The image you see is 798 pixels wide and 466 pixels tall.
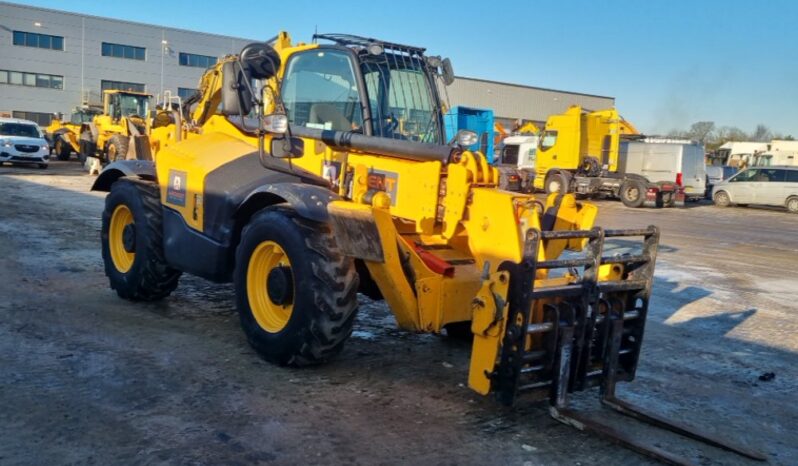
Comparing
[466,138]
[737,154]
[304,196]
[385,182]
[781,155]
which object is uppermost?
[737,154]

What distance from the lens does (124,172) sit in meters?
7.13

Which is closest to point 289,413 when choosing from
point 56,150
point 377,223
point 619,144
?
point 377,223

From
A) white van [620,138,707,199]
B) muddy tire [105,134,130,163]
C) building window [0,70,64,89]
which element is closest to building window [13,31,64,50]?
building window [0,70,64,89]

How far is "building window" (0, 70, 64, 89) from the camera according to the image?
152 feet

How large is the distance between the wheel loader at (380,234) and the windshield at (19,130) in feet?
69.9

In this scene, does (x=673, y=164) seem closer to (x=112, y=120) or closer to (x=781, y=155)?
(x=112, y=120)

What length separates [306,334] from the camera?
4.68m

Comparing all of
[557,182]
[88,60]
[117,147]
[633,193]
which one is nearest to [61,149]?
[117,147]

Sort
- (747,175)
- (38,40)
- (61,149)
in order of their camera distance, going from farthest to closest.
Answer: (38,40) < (61,149) < (747,175)

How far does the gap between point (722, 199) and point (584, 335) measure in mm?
24517

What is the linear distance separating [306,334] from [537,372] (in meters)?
1.58

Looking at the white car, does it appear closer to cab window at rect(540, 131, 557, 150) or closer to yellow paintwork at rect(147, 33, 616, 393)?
cab window at rect(540, 131, 557, 150)

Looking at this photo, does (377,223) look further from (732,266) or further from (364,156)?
(732,266)

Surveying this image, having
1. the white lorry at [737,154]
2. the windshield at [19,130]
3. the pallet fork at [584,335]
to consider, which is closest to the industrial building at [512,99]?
the white lorry at [737,154]
